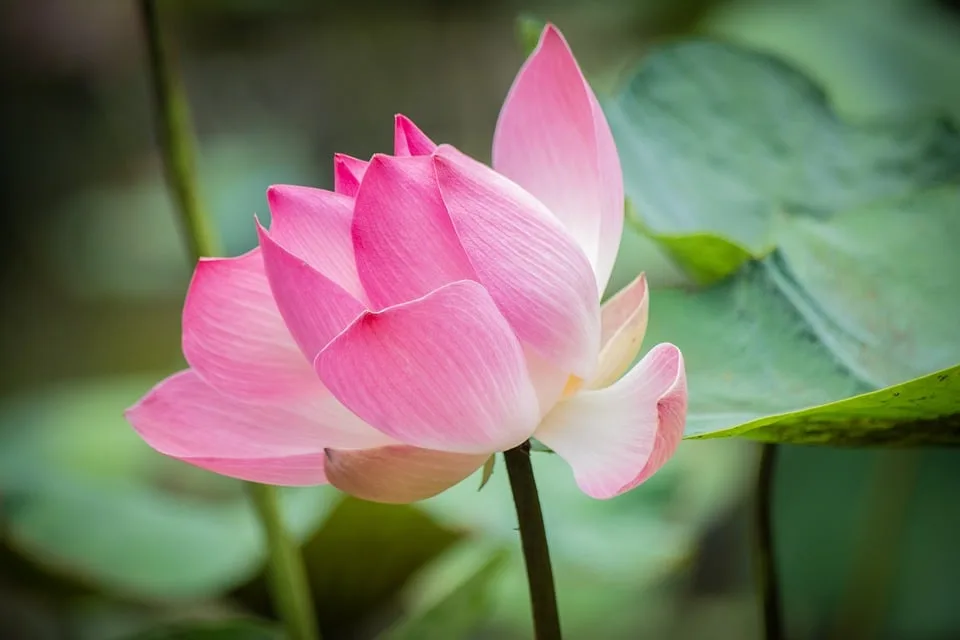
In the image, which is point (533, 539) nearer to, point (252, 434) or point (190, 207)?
point (252, 434)

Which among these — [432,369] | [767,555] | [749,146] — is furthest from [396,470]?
[749,146]

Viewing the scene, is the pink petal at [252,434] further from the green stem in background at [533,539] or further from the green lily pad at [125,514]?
the green lily pad at [125,514]

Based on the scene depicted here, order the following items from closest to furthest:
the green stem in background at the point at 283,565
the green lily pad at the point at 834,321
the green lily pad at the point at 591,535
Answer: the green lily pad at the point at 834,321 → the green stem in background at the point at 283,565 → the green lily pad at the point at 591,535

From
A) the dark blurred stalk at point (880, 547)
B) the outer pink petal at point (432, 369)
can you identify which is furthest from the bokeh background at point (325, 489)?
the outer pink petal at point (432, 369)

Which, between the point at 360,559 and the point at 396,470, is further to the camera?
the point at 360,559

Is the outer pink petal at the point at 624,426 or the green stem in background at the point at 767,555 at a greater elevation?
the outer pink petal at the point at 624,426

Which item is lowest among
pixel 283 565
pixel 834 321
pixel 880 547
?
pixel 880 547

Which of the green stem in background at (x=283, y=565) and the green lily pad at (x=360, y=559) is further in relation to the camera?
the green lily pad at (x=360, y=559)
